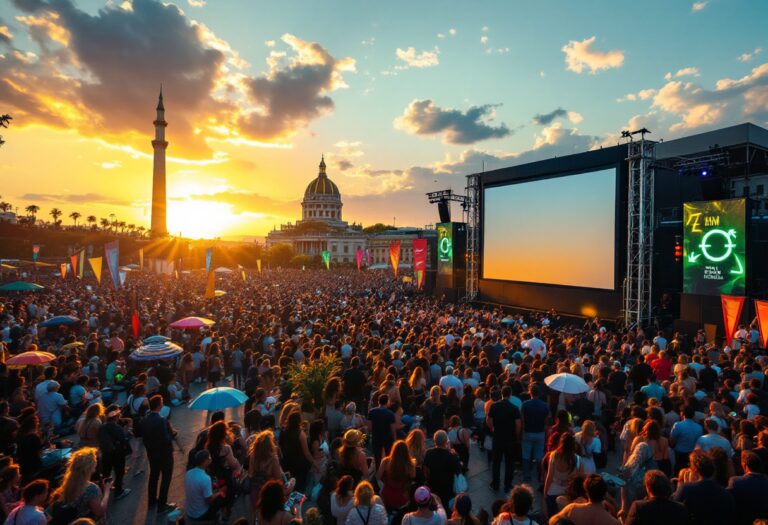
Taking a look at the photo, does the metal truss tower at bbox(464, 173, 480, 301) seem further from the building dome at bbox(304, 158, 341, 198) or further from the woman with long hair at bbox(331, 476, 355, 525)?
the building dome at bbox(304, 158, 341, 198)

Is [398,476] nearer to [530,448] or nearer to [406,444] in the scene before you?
[406,444]

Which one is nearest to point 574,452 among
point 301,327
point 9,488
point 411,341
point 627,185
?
point 9,488

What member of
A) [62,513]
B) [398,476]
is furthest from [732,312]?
[62,513]

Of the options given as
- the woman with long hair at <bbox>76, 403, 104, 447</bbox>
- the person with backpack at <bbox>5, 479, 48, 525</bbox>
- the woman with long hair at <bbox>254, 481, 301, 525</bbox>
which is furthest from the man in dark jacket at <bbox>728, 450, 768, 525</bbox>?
the woman with long hair at <bbox>76, 403, 104, 447</bbox>

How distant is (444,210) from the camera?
101 ft

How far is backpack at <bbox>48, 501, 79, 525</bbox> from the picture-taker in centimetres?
370

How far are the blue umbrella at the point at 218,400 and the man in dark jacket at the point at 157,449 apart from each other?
0.49 metres

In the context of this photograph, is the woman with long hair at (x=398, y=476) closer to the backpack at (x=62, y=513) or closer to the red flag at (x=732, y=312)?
the backpack at (x=62, y=513)

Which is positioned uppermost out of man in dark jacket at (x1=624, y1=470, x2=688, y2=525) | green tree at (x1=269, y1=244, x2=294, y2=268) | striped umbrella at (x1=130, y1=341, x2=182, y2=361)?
green tree at (x1=269, y1=244, x2=294, y2=268)

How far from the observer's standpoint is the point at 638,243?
1797 centimetres

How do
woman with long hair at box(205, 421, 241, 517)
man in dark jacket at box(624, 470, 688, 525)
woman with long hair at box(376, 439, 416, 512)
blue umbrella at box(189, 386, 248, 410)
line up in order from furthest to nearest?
blue umbrella at box(189, 386, 248, 410) < woman with long hair at box(205, 421, 241, 517) < woman with long hair at box(376, 439, 416, 512) < man in dark jacket at box(624, 470, 688, 525)

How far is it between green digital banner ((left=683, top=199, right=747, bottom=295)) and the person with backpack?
19.6 m

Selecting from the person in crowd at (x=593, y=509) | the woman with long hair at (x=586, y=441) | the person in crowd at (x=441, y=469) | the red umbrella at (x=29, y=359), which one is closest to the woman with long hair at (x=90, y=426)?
the red umbrella at (x=29, y=359)

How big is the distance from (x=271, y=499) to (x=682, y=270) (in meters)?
20.3
